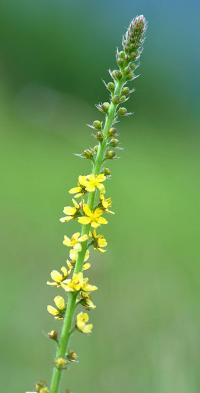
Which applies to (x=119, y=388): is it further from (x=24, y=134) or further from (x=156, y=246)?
(x=24, y=134)

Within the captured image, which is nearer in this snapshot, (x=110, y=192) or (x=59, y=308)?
(x=59, y=308)

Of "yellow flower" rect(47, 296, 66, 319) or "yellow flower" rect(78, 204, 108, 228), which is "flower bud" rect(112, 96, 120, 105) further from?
"yellow flower" rect(47, 296, 66, 319)

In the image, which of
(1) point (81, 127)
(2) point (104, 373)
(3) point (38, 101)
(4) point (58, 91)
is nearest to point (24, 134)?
(3) point (38, 101)

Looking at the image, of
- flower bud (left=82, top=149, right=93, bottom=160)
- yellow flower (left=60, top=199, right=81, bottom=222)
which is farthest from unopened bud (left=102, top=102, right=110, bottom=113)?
yellow flower (left=60, top=199, right=81, bottom=222)

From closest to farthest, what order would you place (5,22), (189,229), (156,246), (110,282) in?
(110,282) → (156,246) → (189,229) → (5,22)

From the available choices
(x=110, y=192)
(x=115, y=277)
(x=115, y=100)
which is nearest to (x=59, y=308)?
(x=115, y=100)

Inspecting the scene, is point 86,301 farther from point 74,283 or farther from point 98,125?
point 98,125
